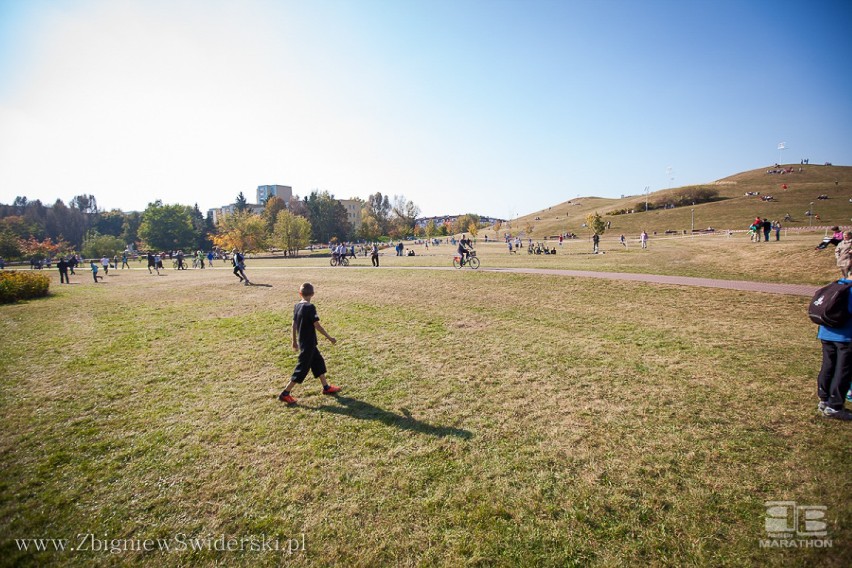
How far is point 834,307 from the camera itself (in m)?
4.86

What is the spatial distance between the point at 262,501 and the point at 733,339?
1105 cm

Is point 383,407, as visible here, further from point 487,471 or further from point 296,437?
point 487,471

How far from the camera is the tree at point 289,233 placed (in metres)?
59.6

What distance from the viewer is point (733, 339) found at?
871 centimetres

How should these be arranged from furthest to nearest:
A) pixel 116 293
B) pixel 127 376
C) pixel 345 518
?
pixel 116 293
pixel 127 376
pixel 345 518

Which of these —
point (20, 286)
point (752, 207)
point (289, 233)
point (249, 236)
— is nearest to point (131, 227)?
point (249, 236)

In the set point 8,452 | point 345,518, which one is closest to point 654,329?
point 345,518

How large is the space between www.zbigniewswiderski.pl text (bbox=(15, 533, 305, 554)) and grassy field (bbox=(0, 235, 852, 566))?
3 centimetres

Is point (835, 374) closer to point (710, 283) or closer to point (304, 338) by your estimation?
point (304, 338)

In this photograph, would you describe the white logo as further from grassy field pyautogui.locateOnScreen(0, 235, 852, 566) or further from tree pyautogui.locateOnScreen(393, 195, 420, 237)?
tree pyautogui.locateOnScreen(393, 195, 420, 237)

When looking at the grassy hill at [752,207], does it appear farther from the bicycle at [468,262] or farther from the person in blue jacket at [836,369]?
the person in blue jacket at [836,369]

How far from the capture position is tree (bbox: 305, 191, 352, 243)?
280 ft

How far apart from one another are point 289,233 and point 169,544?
61.3 metres

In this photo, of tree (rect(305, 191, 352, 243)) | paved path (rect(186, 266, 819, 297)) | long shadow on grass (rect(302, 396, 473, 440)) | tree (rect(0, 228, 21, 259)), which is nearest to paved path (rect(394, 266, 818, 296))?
paved path (rect(186, 266, 819, 297))
